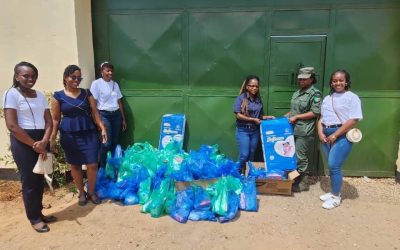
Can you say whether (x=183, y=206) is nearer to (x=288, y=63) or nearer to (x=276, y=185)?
(x=276, y=185)

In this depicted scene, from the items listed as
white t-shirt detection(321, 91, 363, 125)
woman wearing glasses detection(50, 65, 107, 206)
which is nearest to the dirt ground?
woman wearing glasses detection(50, 65, 107, 206)

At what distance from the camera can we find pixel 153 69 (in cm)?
489

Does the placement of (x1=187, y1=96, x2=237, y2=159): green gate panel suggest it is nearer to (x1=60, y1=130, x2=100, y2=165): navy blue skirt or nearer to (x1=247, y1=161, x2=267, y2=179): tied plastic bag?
(x1=247, y1=161, x2=267, y2=179): tied plastic bag

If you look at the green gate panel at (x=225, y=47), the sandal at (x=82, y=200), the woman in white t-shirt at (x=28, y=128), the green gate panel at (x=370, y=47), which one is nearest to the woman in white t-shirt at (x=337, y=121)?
the green gate panel at (x=370, y=47)

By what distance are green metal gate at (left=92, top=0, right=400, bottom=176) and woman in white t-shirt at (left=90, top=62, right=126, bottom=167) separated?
0.34 meters

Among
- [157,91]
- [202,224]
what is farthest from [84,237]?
[157,91]

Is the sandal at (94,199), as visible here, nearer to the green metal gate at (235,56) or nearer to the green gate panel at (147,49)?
the green metal gate at (235,56)

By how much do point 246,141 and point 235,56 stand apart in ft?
4.31

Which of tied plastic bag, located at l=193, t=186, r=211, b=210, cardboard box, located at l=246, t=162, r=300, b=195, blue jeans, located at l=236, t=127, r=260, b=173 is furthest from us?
blue jeans, located at l=236, t=127, r=260, b=173

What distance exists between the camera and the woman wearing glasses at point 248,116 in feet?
13.9

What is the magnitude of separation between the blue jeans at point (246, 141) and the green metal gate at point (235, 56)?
545mm

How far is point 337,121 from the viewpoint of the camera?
3.61 metres

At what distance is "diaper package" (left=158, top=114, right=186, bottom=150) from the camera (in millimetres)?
4824

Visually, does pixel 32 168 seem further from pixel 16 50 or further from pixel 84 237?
pixel 16 50
